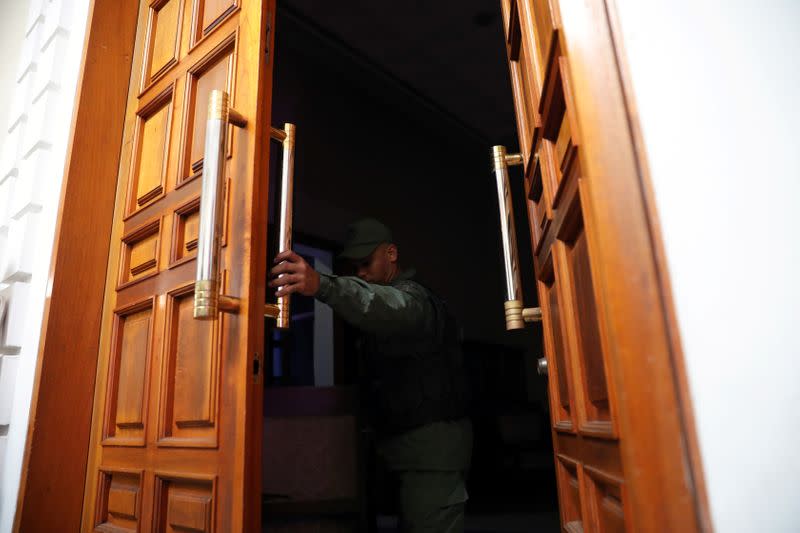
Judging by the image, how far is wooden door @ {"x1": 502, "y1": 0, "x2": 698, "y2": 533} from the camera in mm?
541

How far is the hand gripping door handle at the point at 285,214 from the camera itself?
1.30 meters

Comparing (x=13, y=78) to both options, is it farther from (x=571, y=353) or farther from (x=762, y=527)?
(x=762, y=527)

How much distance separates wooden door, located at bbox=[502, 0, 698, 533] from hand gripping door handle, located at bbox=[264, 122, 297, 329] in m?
0.59

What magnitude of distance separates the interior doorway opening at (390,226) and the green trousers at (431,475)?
348 millimetres

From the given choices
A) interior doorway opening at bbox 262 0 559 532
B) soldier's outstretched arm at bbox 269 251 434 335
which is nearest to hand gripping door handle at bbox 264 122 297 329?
soldier's outstretched arm at bbox 269 251 434 335

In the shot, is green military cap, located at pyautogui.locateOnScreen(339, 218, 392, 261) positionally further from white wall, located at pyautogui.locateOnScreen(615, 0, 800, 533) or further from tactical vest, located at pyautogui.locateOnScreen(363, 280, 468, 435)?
white wall, located at pyautogui.locateOnScreen(615, 0, 800, 533)

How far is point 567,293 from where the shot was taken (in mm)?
956

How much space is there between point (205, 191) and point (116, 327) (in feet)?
2.43

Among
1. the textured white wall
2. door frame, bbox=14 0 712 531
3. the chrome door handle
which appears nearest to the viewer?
door frame, bbox=14 0 712 531

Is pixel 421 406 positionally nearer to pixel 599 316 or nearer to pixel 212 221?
pixel 212 221

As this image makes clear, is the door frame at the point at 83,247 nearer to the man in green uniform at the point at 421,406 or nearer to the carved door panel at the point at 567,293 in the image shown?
the carved door panel at the point at 567,293

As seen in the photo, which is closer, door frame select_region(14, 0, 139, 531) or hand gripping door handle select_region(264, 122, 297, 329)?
hand gripping door handle select_region(264, 122, 297, 329)

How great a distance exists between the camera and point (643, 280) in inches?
22.9

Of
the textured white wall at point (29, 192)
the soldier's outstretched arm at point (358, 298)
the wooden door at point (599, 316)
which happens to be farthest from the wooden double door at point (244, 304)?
the textured white wall at point (29, 192)
